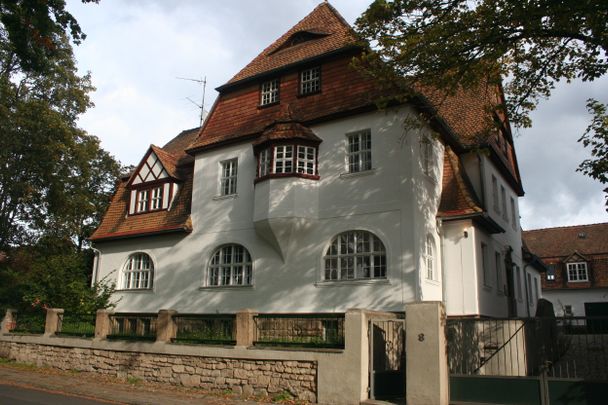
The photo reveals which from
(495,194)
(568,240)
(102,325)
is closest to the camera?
(102,325)

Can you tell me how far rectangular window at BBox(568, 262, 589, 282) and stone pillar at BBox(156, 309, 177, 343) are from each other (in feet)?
123

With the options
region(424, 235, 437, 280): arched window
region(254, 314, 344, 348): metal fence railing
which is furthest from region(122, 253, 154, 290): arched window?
region(424, 235, 437, 280): arched window

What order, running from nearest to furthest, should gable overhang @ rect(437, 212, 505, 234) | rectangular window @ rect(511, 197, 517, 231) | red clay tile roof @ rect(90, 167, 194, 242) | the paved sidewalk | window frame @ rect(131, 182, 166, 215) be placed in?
the paved sidewalk, gable overhang @ rect(437, 212, 505, 234), red clay tile roof @ rect(90, 167, 194, 242), window frame @ rect(131, 182, 166, 215), rectangular window @ rect(511, 197, 517, 231)

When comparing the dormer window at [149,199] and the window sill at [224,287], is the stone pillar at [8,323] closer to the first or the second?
the dormer window at [149,199]

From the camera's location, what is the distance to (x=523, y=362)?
12.8m

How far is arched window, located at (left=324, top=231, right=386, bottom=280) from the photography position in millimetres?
16094

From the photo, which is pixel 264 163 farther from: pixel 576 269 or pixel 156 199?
pixel 576 269

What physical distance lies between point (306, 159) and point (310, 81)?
10.8ft

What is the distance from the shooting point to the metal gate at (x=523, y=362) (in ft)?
32.1

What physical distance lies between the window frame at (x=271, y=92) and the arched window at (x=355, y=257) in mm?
6085

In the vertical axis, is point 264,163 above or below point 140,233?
above

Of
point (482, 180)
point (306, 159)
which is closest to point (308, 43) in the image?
point (306, 159)

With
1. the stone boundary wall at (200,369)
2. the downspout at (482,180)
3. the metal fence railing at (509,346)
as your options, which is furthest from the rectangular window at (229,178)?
the metal fence railing at (509,346)

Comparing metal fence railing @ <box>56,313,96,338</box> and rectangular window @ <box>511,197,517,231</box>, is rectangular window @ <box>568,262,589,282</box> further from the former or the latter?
metal fence railing @ <box>56,313,96,338</box>
